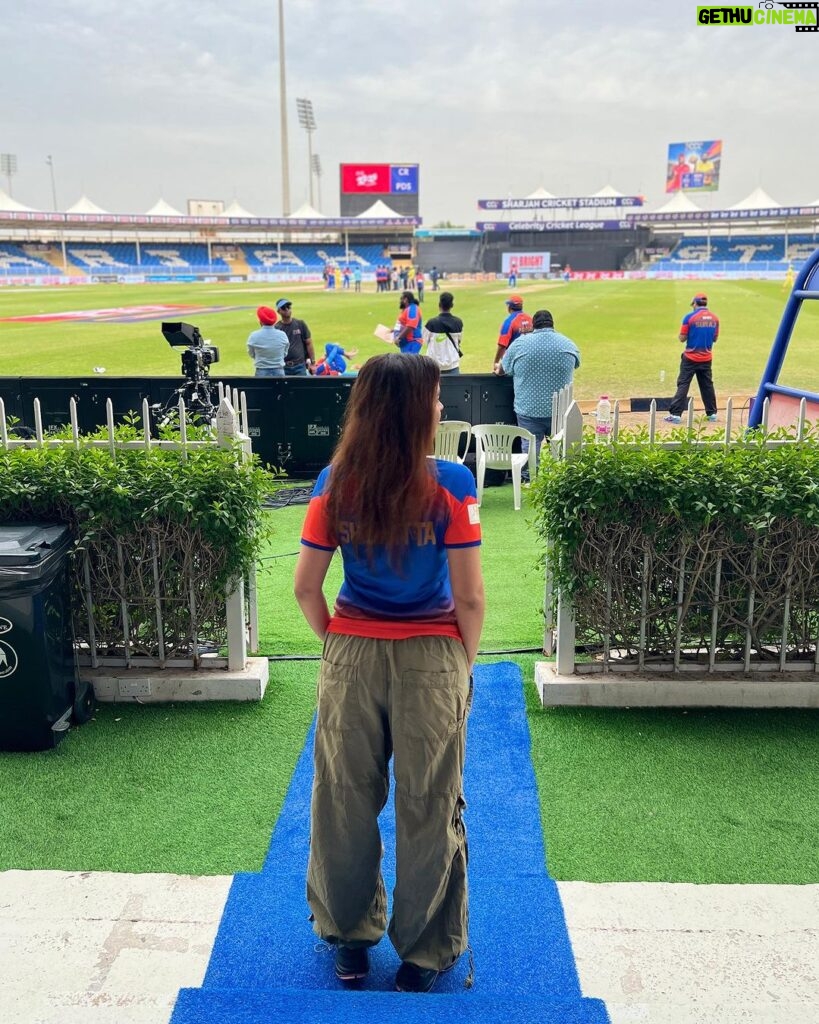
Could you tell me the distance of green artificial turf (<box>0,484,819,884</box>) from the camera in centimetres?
313

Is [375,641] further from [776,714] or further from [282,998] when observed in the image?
[776,714]

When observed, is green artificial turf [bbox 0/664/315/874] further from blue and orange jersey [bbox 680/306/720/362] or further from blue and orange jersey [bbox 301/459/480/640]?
blue and orange jersey [bbox 680/306/720/362]

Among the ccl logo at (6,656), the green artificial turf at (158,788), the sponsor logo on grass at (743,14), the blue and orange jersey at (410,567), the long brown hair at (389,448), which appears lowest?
the green artificial turf at (158,788)

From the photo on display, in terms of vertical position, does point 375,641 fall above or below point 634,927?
above

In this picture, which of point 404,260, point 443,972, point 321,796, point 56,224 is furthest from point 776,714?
point 56,224

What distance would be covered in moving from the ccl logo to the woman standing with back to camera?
1.84m

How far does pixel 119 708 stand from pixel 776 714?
323 centimetres

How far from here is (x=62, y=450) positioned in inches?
166

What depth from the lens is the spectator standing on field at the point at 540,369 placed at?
8633 mm

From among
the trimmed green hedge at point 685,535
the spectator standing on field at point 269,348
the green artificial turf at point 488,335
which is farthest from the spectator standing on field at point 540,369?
the green artificial turf at point 488,335

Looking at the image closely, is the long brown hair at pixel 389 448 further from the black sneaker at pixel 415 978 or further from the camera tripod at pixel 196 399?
the camera tripod at pixel 196 399

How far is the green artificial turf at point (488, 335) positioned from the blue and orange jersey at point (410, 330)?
4.37 metres

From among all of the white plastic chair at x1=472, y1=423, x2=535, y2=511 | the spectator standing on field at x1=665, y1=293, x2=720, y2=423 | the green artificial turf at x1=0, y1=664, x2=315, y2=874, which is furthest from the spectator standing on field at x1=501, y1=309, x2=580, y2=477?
the green artificial turf at x1=0, y1=664, x2=315, y2=874

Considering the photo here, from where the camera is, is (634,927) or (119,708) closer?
(634,927)
